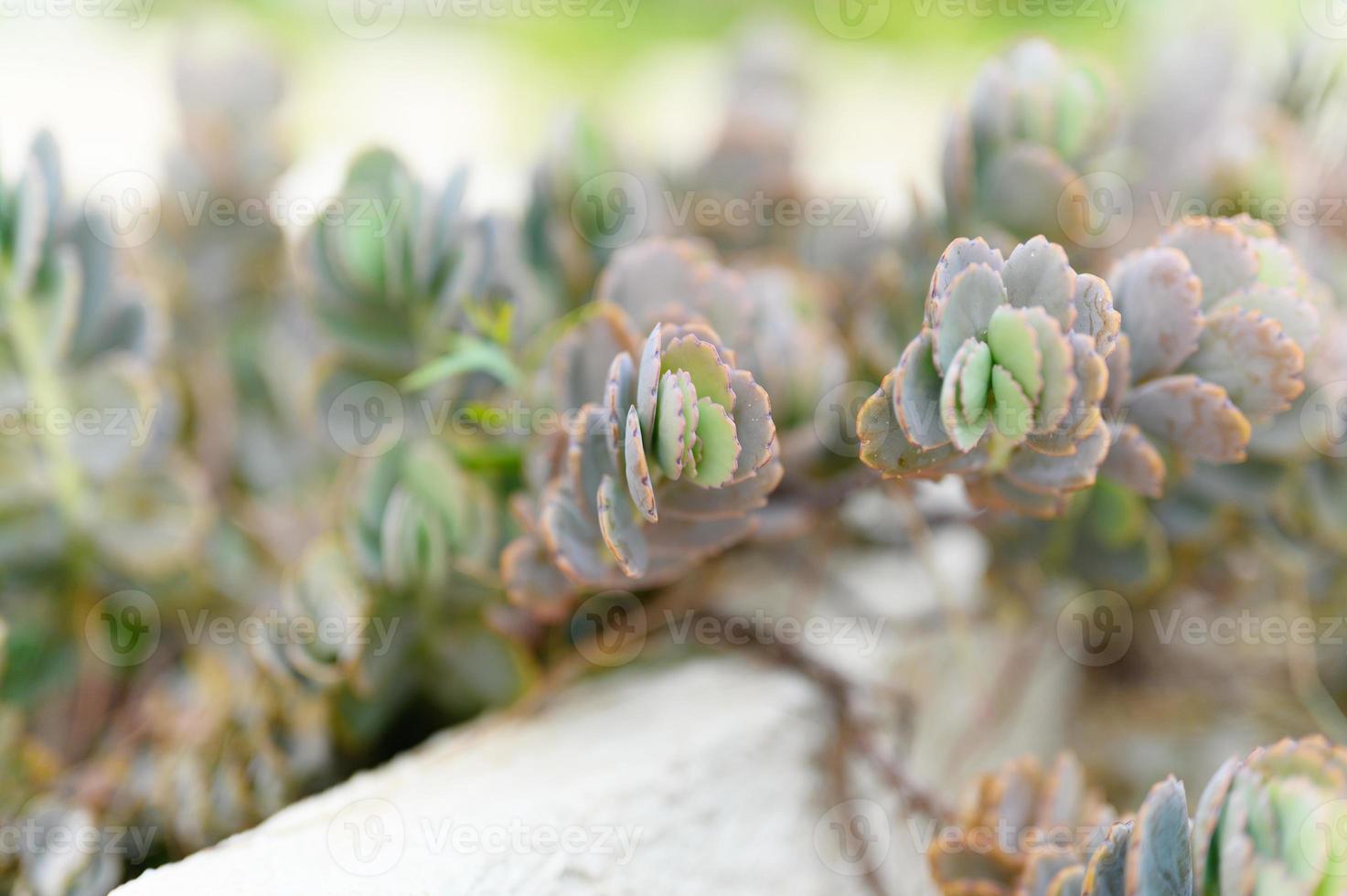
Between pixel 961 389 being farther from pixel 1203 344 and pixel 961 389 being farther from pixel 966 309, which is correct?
pixel 1203 344

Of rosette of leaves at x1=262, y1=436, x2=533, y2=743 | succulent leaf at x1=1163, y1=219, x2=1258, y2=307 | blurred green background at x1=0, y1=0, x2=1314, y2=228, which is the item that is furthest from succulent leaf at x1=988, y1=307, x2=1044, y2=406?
blurred green background at x1=0, y1=0, x2=1314, y2=228

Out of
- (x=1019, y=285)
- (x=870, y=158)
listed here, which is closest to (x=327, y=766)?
(x=1019, y=285)

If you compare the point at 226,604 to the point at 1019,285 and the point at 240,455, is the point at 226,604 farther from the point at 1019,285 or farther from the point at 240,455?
the point at 1019,285

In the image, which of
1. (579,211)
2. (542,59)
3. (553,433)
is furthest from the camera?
(542,59)

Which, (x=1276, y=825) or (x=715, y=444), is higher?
(x=715, y=444)

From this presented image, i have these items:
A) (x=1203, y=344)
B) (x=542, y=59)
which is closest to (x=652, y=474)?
(x=1203, y=344)
